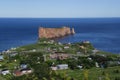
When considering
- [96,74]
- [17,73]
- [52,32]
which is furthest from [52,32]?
[96,74]

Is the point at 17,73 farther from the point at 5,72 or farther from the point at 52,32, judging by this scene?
the point at 52,32

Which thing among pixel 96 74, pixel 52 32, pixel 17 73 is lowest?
pixel 52 32

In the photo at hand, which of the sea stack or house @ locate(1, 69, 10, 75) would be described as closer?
house @ locate(1, 69, 10, 75)

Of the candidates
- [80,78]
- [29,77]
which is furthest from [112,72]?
[29,77]

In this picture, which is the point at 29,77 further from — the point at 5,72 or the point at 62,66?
the point at 62,66

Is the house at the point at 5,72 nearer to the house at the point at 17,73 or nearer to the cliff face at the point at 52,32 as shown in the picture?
the house at the point at 17,73

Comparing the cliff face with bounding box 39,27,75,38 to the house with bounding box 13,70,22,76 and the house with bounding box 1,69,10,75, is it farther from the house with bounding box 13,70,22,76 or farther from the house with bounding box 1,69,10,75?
the house with bounding box 13,70,22,76

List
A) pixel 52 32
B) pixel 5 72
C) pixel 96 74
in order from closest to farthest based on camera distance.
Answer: pixel 96 74
pixel 5 72
pixel 52 32

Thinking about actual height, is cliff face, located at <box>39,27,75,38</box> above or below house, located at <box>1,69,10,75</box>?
below

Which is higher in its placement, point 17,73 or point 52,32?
point 17,73

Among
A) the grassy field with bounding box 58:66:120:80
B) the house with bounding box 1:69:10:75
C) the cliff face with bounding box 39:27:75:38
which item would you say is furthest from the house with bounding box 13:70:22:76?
the cliff face with bounding box 39:27:75:38

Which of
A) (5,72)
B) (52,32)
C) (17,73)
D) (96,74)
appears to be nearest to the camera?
(96,74)
